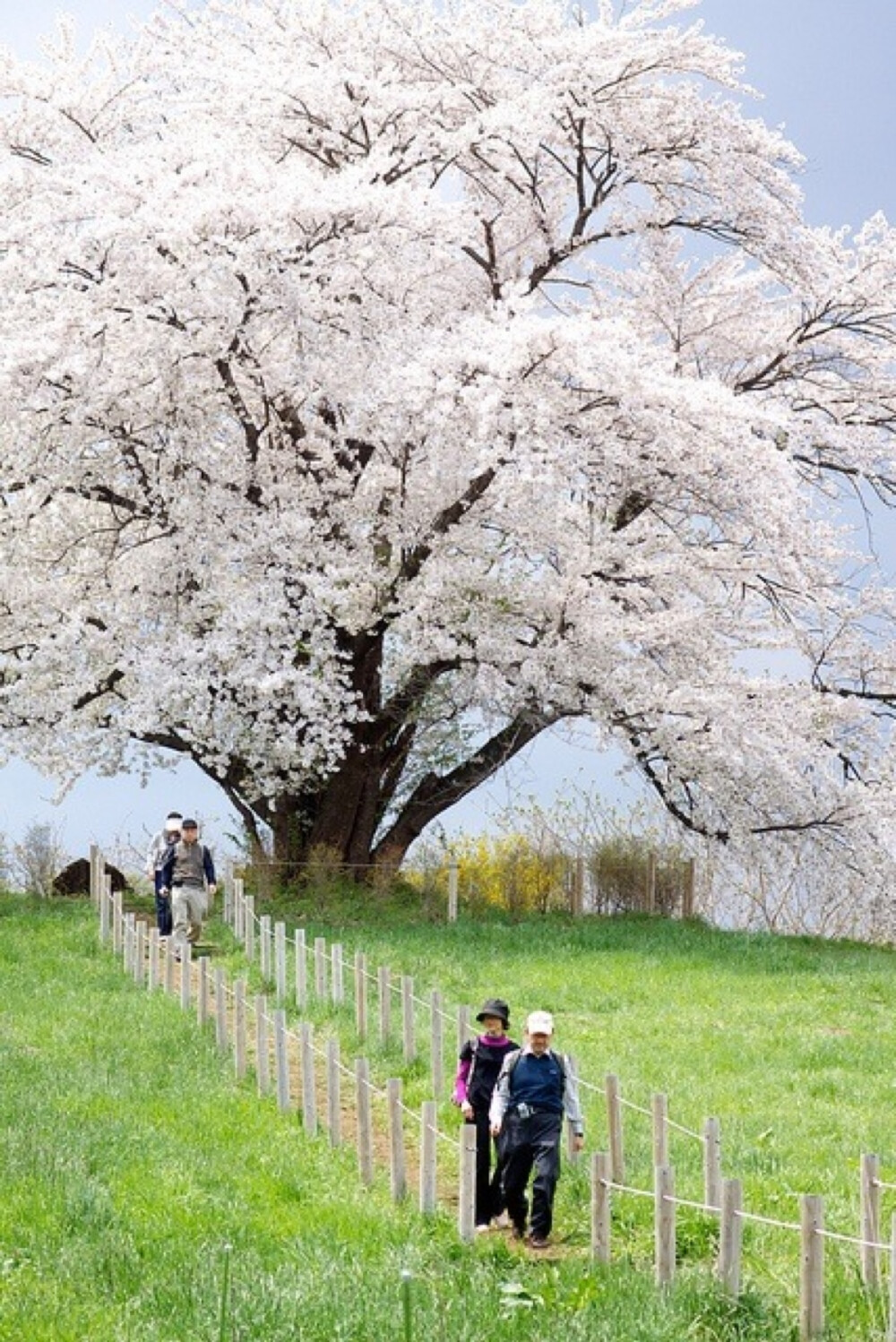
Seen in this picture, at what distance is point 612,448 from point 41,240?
27.7ft

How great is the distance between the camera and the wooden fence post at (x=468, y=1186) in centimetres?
1029

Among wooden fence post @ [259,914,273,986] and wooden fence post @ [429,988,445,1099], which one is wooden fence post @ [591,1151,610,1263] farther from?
wooden fence post @ [259,914,273,986]

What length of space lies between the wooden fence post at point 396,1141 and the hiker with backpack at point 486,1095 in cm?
39

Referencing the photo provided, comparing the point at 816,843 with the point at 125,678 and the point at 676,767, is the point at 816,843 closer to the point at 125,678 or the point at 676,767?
the point at 676,767

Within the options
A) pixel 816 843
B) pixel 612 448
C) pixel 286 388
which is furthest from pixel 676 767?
pixel 286 388

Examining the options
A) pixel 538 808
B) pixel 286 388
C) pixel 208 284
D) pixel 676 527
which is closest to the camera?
pixel 208 284

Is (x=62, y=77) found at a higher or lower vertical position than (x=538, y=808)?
higher

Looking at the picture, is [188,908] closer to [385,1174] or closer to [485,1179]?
[385,1174]

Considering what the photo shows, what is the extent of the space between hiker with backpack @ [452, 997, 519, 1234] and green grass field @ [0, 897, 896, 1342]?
1.10ft

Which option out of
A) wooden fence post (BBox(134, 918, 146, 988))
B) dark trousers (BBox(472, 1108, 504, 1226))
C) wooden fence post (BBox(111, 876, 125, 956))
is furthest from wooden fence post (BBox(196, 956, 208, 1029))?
dark trousers (BBox(472, 1108, 504, 1226))

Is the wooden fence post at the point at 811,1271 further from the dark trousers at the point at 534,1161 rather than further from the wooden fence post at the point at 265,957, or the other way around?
the wooden fence post at the point at 265,957

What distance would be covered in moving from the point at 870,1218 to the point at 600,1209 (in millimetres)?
1546

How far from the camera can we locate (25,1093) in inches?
553

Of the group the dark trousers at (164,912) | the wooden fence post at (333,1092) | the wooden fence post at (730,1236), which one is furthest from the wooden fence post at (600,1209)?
the dark trousers at (164,912)
